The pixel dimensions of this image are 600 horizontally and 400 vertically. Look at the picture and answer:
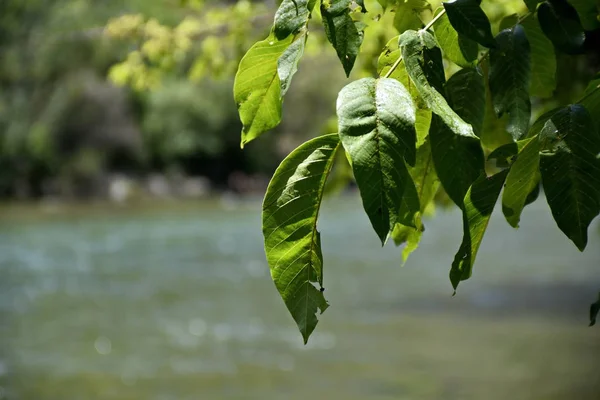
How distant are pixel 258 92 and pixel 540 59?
50 centimetres

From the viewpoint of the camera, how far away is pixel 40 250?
50.4ft

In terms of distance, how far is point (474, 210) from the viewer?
3.63 feet

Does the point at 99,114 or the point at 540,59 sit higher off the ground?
the point at 540,59

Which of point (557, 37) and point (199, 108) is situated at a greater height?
point (557, 37)

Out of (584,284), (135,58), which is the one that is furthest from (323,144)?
(584,284)

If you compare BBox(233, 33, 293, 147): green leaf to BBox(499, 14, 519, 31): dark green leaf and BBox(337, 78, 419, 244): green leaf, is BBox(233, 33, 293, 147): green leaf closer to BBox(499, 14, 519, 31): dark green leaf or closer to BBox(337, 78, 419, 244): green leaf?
BBox(337, 78, 419, 244): green leaf

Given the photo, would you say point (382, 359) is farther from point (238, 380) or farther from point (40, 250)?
point (40, 250)

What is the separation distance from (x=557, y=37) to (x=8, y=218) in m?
22.6

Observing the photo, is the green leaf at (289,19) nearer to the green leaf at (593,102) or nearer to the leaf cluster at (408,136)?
the leaf cluster at (408,136)

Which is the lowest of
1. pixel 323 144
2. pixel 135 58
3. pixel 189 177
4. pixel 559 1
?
pixel 189 177

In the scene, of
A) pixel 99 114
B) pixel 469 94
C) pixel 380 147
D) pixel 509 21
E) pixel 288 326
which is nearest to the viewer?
pixel 380 147

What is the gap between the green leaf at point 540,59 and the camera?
132 centimetres

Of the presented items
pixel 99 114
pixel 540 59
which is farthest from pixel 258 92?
pixel 99 114

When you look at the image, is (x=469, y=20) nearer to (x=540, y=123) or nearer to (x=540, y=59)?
(x=540, y=123)
